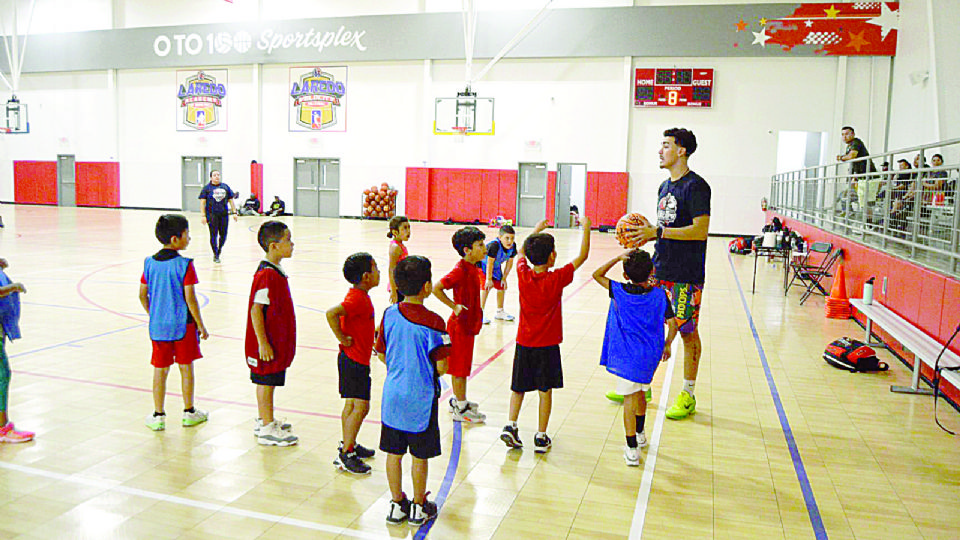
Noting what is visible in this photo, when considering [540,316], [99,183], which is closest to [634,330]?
[540,316]

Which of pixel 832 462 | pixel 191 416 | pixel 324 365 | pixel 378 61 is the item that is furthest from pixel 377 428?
pixel 378 61

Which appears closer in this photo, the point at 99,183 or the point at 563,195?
the point at 563,195

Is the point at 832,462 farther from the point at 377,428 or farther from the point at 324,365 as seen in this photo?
the point at 324,365

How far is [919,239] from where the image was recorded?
8219mm

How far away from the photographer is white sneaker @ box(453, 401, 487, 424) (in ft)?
17.0

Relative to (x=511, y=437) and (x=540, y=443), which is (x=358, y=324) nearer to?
(x=511, y=437)

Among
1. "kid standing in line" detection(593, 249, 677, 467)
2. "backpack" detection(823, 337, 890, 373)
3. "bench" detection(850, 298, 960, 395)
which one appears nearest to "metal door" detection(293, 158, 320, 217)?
"bench" detection(850, 298, 960, 395)

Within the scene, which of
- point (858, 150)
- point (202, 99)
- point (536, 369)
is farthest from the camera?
point (202, 99)

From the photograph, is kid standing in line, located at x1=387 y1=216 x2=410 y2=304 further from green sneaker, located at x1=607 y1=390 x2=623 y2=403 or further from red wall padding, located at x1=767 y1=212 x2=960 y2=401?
red wall padding, located at x1=767 y1=212 x2=960 y2=401

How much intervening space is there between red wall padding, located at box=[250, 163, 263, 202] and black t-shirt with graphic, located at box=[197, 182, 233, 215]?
16.0 metres

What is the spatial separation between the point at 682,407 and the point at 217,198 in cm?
1057

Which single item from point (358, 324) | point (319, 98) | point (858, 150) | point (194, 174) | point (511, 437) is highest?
point (319, 98)

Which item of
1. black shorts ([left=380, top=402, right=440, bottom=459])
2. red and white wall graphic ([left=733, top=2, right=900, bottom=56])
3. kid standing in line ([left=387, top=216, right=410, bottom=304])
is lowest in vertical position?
black shorts ([left=380, top=402, right=440, bottom=459])

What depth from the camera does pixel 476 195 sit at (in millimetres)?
26984
